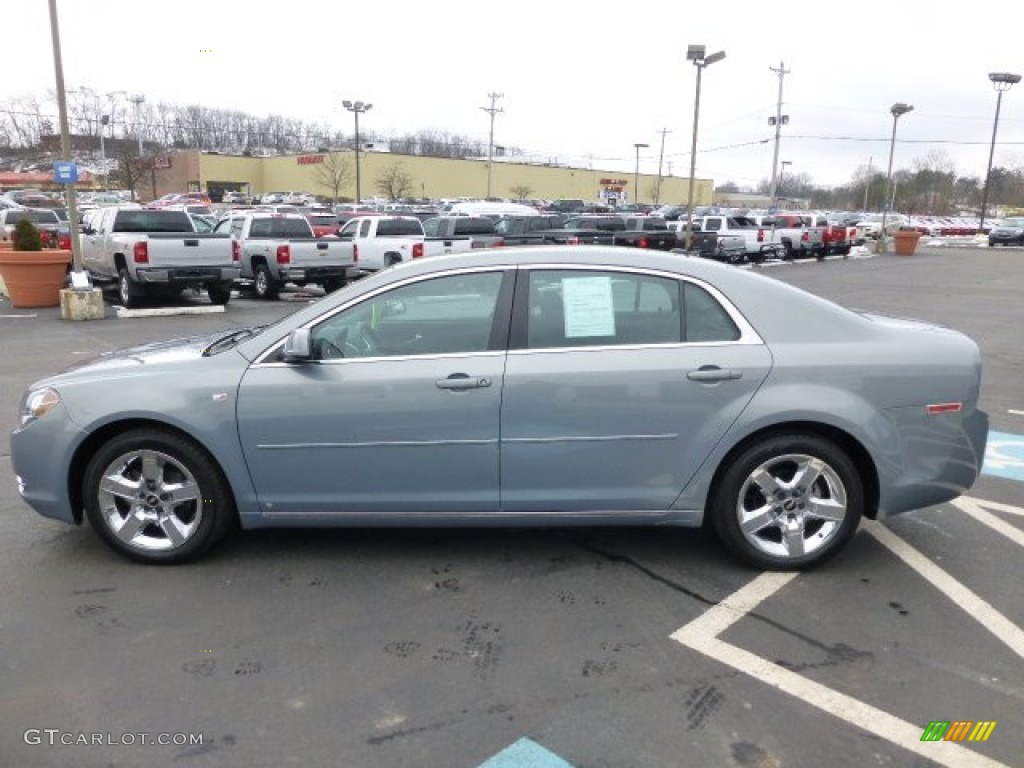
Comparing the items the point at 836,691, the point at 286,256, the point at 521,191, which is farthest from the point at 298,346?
the point at 521,191

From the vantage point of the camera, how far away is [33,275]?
14773mm

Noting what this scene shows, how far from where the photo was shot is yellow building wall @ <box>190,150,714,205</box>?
9550 cm

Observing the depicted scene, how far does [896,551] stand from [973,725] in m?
1.59

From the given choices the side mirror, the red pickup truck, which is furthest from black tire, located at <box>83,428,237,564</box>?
the red pickup truck

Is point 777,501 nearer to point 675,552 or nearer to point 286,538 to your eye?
point 675,552

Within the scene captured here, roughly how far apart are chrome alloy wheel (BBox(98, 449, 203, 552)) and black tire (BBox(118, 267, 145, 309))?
1214 cm

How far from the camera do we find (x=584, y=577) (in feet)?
13.3

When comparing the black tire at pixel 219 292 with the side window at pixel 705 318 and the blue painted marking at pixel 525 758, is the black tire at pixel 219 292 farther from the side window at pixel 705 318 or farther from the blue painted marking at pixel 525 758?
the blue painted marking at pixel 525 758

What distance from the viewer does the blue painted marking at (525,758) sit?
268 cm

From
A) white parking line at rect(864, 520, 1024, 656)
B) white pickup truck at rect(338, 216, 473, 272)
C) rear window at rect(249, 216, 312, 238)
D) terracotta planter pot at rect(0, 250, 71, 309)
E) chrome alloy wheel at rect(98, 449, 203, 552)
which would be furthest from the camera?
white pickup truck at rect(338, 216, 473, 272)

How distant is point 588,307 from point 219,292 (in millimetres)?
13520

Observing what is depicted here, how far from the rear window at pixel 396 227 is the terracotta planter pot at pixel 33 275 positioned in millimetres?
7193

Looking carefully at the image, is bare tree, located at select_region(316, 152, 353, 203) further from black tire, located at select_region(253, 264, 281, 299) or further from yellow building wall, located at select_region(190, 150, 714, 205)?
black tire, located at select_region(253, 264, 281, 299)

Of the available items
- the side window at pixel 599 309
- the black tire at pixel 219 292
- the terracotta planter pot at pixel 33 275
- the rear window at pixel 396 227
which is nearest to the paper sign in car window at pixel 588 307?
the side window at pixel 599 309
